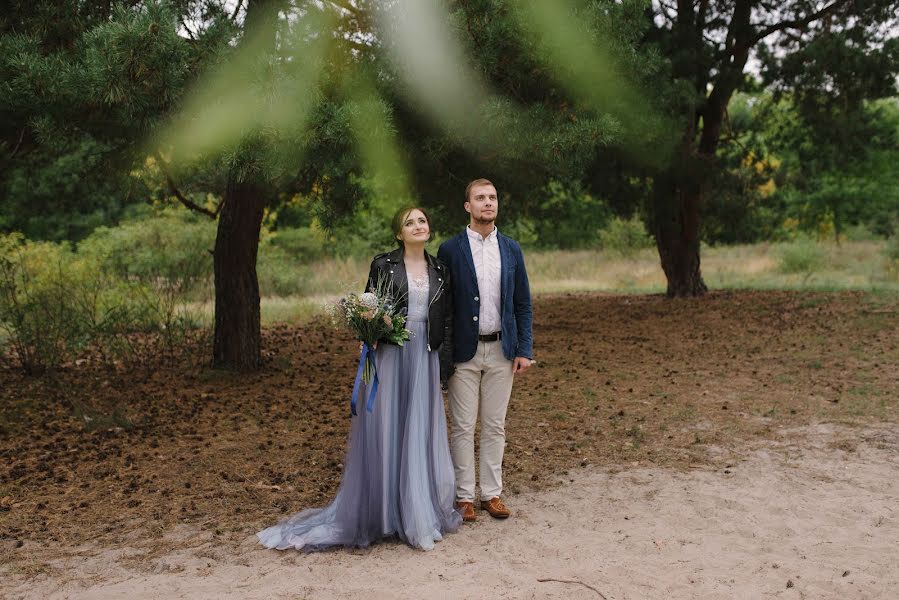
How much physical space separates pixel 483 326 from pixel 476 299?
167 mm

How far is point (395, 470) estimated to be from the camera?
425cm

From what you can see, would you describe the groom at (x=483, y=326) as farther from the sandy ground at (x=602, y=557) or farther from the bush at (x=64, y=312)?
the bush at (x=64, y=312)

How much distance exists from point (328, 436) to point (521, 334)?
2497 millimetres

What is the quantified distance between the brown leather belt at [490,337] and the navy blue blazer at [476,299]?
0.14 ft

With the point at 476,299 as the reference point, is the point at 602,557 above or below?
below

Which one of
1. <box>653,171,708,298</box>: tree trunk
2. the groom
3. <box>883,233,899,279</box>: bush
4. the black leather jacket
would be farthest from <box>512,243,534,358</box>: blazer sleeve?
<box>883,233,899,279</box>: bush

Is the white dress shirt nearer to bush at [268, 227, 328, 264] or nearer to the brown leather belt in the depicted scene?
the brown leather belt

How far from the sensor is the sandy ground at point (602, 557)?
363 centimetres

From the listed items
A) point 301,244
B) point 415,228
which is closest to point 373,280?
point 415,228

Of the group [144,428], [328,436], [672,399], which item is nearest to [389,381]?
[328,436]

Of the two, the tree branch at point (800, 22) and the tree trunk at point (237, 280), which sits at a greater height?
the tree branch at point (800, 22)

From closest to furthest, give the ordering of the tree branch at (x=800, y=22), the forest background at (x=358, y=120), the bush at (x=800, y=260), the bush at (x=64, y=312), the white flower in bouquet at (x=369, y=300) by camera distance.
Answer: the white flower in bouquet at (x=369, y=300)
the forest background at (x=358, y=120)
the bush at (x=64, y=312)
the tree branch at (x=800, y=22)
the bush at (x=800, y=260)

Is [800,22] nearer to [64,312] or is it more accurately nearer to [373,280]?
[373,280]

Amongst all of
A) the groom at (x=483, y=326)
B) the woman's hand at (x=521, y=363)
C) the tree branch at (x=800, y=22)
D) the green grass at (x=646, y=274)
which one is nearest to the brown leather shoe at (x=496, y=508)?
the groom at (x=483, y=326)
